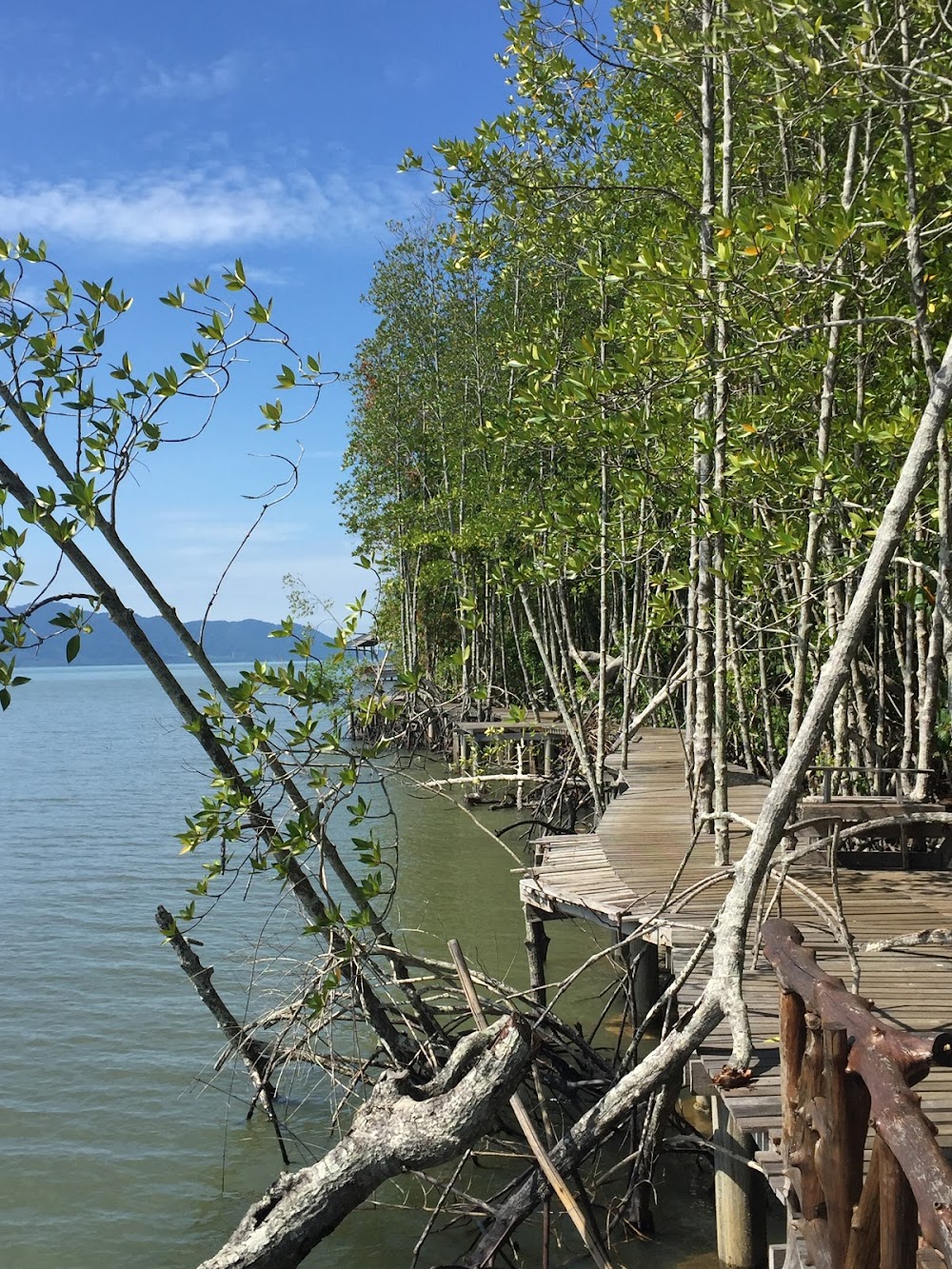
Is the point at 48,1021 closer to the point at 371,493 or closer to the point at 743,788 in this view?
the point at 743,788

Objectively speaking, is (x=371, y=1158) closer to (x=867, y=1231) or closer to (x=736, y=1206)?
(x=736, y=1206)

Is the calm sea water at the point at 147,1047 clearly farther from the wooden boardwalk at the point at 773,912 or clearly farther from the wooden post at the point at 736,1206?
the wooden boardwalk at the point at 773,912

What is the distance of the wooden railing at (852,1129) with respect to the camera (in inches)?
66.7

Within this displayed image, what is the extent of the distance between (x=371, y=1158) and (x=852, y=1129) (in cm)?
225

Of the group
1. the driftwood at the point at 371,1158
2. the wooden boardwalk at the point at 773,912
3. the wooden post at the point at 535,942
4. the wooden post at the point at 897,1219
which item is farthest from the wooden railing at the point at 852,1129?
the wooden post at the point at 535,942

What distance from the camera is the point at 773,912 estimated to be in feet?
19.8

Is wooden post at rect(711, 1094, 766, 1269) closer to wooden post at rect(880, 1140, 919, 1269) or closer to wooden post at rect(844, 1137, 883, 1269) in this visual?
wooden post at rect(844, 1137, 883, 1269)

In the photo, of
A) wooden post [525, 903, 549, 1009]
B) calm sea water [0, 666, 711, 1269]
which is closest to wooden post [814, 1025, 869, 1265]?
calm sea water [0, 666, 711, 1269]

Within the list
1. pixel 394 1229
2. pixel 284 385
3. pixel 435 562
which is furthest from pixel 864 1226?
pixel 435 562

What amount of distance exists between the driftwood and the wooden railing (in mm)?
1248

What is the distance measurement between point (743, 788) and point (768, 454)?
191 inches

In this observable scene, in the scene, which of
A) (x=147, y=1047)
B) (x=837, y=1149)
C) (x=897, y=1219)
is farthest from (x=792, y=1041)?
(x=147, y=1047)

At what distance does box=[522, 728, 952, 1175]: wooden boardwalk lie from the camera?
4082 mm

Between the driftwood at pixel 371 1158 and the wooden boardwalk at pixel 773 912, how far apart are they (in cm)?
80
